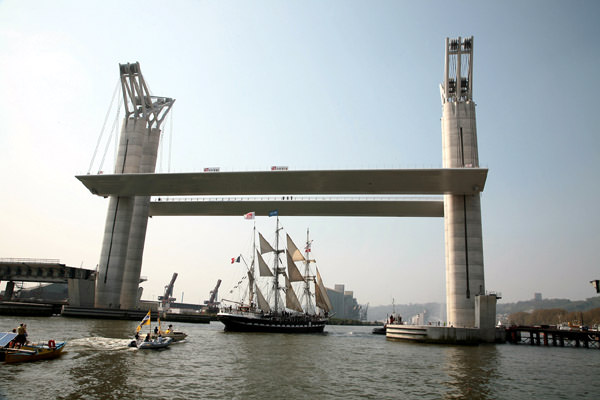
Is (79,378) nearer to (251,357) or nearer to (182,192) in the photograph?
(251,357)

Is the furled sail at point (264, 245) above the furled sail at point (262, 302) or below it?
above

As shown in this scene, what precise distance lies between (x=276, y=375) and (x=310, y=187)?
35476 mm

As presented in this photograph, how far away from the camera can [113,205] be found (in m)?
58.9

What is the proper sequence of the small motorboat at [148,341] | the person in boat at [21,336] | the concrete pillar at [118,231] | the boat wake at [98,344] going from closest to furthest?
1. the person in boat at [21,336]
2. the boat wake at [98,344]
3. the small motorboat at [148,341]
4. the concrete pillar at [118,231]

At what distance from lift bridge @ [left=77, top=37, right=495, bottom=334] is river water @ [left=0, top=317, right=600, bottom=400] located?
16.2m

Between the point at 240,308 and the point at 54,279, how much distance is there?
108ft

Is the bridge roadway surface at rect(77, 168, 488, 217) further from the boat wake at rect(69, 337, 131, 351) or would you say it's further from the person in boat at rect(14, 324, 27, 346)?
the person in boat at rect(14, 324, 27, 346)

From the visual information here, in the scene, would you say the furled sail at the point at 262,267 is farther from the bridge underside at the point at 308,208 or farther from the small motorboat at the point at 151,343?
the small motorboat at the point at 151,343

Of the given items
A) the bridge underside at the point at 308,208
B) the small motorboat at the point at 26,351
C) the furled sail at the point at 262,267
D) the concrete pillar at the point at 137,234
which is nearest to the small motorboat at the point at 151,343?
the small motorboat at the point at 26,351

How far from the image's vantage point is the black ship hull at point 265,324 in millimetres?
51922

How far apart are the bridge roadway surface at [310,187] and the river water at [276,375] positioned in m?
20.9

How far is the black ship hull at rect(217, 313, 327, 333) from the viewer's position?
51922 millimetres

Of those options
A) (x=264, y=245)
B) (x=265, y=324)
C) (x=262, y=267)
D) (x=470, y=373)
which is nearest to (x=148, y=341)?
(x=470, y=373)

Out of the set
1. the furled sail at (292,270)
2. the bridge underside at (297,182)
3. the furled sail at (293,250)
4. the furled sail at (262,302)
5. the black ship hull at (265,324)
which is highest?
the bridge underside at (297,182)
